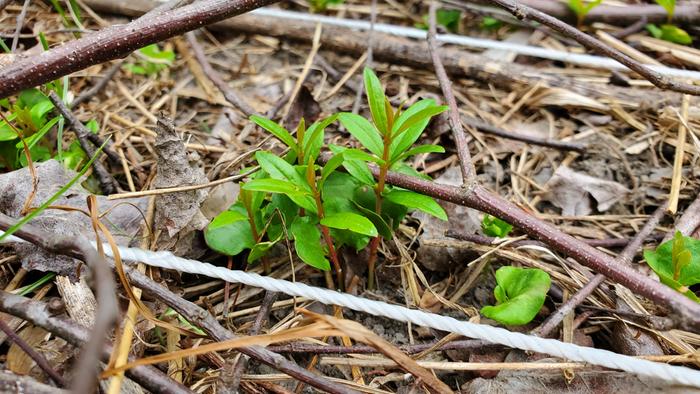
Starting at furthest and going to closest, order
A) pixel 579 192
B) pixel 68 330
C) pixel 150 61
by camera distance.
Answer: pixel 150 61
pixel 579 192
pixel 68 330

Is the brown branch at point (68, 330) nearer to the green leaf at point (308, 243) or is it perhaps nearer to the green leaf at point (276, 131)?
the green leaf at point (308, 243)

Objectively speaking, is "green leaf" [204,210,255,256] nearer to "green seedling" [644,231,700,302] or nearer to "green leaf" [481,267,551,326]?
"green leaf" [481,267,551,326]

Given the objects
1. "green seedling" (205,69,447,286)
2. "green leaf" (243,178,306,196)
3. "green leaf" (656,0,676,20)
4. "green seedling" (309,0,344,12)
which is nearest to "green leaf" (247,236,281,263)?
"green seedling" (205,69,447,286)

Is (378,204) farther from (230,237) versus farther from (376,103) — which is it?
(230,237)

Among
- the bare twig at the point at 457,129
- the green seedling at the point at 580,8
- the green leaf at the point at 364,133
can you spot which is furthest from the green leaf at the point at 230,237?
the green seedling at the point at 580,8

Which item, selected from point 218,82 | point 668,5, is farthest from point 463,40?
point 218,82

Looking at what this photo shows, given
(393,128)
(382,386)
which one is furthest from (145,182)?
(382,386)
